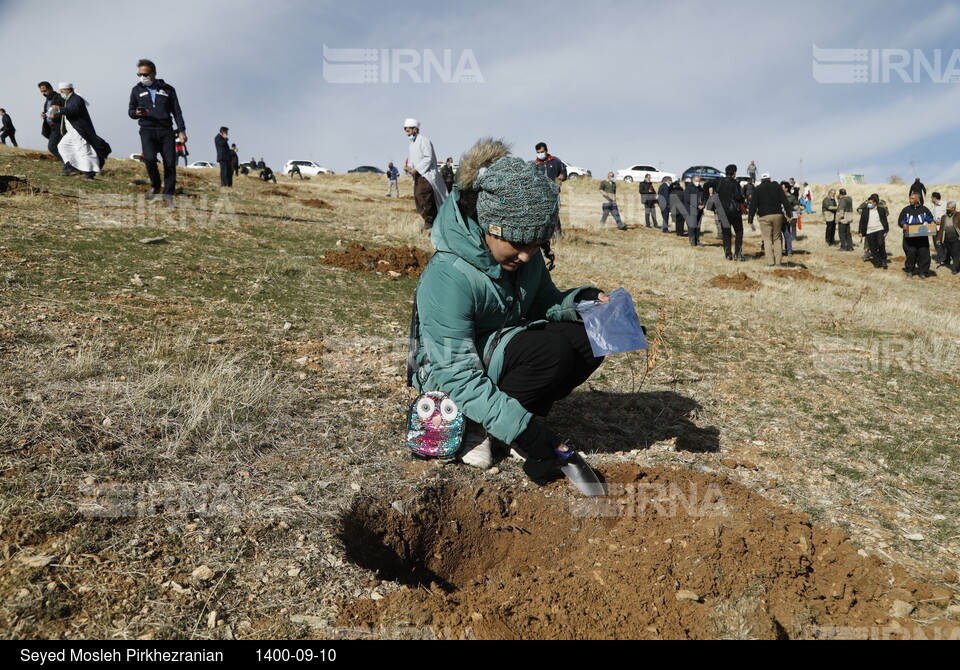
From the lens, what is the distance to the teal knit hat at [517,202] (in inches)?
97.1

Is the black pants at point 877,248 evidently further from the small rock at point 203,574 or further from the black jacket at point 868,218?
the small rock at point 203,574

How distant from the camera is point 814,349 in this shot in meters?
6.09

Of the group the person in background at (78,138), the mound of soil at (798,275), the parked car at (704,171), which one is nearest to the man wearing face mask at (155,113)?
the person in background at (78,138)

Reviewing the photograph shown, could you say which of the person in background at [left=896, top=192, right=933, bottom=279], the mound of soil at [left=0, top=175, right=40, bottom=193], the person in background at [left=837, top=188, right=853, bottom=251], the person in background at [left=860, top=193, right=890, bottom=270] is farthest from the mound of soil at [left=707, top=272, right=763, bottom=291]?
the person in background at [left=837, top=188, right=853, bottom=251]

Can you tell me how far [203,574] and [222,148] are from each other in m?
16.7

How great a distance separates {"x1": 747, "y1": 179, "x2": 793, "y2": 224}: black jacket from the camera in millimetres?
12383

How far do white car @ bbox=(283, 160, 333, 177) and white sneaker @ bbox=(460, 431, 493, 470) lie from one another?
41.1 metres

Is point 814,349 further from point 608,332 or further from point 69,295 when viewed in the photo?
point 69,295

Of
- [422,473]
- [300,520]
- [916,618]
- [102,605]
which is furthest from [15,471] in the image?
[916,618]

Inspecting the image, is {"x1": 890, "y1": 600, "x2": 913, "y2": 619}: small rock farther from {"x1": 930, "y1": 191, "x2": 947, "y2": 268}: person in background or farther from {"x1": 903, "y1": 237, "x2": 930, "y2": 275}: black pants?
{"x1": 930, "y1": 191, "x2": 947, "y2": 268}: person in background

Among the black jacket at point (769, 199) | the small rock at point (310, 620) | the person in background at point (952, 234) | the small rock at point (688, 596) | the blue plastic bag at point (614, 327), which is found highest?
the black jacket at point (769, 199)

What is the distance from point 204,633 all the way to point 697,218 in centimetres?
1622

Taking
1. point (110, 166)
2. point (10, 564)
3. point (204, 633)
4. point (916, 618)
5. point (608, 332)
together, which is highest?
point (110, 166)

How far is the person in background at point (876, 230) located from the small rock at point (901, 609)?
15.7 metres
